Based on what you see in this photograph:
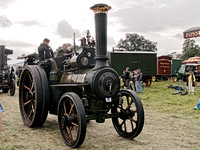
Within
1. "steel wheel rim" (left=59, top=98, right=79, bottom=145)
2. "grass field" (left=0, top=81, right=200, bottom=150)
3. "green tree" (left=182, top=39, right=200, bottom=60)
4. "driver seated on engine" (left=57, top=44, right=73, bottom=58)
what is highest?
"green tree" (left=182, top=39, right=200, bottom=60)

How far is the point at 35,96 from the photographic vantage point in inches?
187

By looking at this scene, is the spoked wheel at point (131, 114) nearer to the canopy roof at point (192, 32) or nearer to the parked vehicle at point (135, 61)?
the canopy roof at point (192, 32)

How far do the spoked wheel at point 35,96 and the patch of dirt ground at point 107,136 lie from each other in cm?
23

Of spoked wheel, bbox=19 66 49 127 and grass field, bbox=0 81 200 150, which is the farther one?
spoked wheel, bbox=19 66 49 127

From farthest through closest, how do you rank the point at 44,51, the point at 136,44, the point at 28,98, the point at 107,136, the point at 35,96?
the point at 136,44, the point at 44,51, the point at 28,98, the point at 35,96, the point at 107,136

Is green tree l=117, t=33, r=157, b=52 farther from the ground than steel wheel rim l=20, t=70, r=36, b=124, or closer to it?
farther from the ground

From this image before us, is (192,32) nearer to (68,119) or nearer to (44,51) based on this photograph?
(44,51)

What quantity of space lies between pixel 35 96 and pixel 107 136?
1.67 metres

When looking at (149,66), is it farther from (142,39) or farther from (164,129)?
(142,39)

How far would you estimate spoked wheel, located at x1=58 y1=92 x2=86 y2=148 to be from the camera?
3455 millimetres

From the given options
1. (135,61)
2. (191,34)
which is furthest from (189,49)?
(191,34)

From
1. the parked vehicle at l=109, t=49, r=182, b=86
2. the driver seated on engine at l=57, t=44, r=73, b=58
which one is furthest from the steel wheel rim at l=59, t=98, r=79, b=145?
the parked vehicle at l=109, t=49, r=182, b=86

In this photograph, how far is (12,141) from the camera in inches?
161

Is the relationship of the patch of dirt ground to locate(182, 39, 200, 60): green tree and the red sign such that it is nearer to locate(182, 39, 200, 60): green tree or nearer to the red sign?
the red sign
